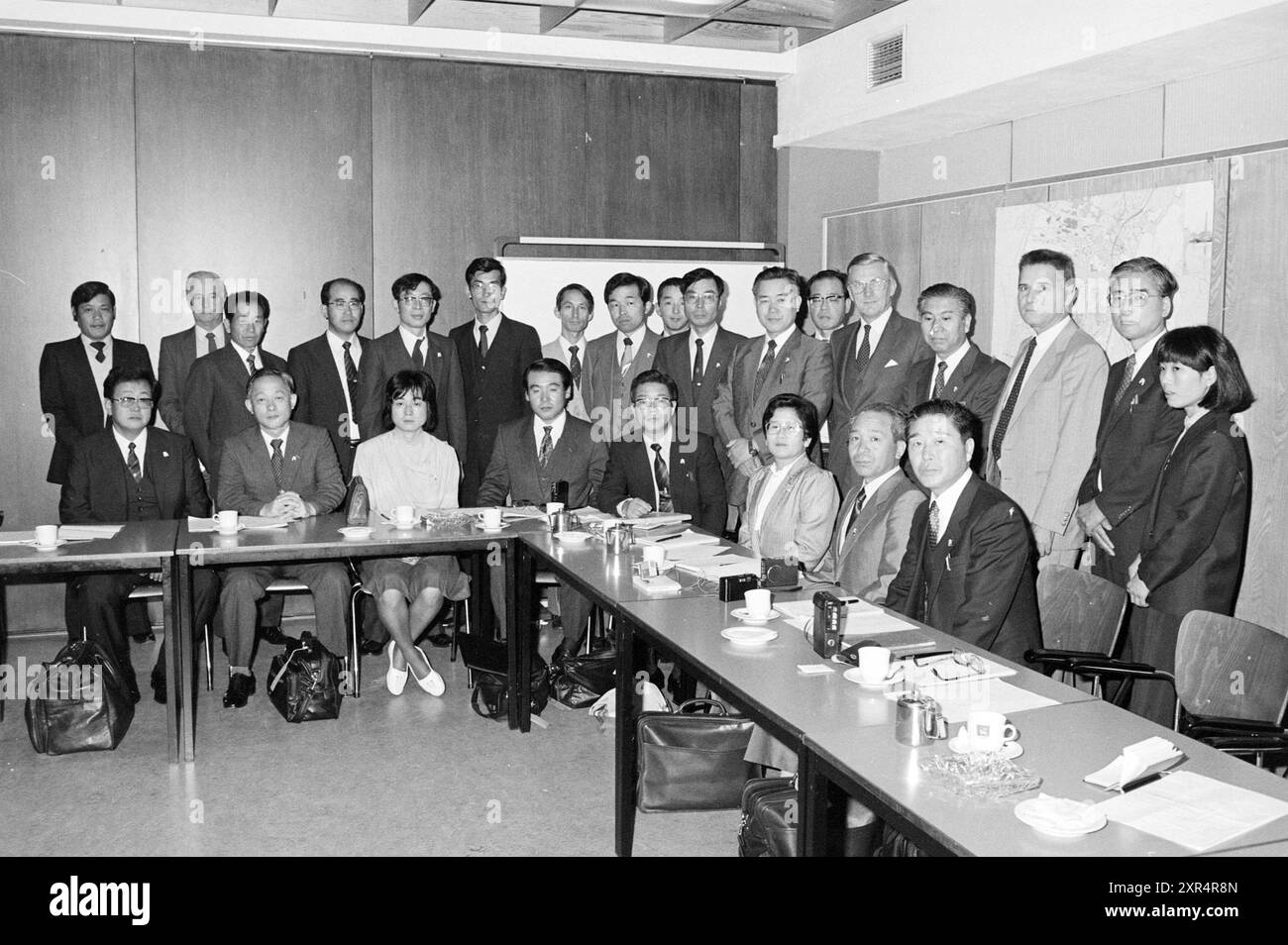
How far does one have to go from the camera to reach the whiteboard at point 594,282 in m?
6.12

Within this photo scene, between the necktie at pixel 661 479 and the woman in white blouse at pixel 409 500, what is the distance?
→ 87 centimetres

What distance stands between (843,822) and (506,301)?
4.36 meters

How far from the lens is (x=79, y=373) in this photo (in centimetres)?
547

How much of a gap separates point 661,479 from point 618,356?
43.8 inches

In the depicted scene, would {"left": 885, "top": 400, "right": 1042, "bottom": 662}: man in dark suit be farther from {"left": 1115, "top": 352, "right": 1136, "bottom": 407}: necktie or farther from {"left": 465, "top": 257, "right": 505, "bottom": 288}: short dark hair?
{"left": 465, "top": 257, "right": 505, "bottom": 288}: short dark hair

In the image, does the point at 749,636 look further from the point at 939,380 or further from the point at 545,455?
the point at 545,455

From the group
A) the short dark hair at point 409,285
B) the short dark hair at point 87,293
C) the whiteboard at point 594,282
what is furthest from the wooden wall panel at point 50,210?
the whiteboard at point 594,282

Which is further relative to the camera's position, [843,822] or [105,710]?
[105,710]

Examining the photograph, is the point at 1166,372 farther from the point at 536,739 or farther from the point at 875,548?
the point at 536,739

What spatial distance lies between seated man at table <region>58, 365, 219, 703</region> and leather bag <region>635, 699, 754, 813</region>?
7.49 feet

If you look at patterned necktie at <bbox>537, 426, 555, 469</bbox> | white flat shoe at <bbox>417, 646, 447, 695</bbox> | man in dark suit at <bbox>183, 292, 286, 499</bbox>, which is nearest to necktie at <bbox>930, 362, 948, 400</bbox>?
patterned necktie at <bbox>537, 426, 555, 469</bbox>

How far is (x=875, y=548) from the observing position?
12.1 feet
